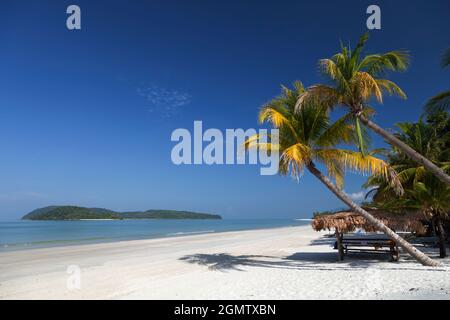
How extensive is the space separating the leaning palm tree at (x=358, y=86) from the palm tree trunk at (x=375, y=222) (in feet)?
5.06

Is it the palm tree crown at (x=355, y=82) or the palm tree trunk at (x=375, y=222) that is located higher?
the palm tree crown at (x=355, y=82)

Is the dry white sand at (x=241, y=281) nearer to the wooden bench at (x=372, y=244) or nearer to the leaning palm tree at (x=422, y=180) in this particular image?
the wooden bench at (x=372, y=244)

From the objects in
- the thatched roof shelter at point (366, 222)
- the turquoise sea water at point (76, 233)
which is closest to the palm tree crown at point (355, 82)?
the thatched roof shelter at point (366, 222)

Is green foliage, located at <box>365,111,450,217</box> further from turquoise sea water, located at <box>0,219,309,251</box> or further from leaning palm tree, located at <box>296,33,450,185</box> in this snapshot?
turquoise sea water, located at <box>0,219,309,251</box>

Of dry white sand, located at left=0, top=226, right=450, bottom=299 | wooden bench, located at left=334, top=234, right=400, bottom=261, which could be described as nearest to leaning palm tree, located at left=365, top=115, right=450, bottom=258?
wooden bench, located at left=334, top=234, right=400, bottom=261

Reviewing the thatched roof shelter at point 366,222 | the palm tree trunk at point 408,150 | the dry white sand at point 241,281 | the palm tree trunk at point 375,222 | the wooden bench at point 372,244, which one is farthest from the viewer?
the wooden bench at point 372,244

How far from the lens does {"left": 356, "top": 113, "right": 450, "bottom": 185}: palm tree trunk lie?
8.93 m

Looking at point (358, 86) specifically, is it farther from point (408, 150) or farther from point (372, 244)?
point (372, 244)

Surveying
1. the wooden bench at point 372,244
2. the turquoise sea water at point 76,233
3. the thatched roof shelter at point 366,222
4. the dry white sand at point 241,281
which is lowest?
the turquoise sea water at point 76,233

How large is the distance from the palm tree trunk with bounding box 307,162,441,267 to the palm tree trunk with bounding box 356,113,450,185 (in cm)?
199

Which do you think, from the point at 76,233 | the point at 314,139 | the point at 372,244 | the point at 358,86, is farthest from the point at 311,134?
the point at 76,233

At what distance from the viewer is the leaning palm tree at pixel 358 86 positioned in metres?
9.27

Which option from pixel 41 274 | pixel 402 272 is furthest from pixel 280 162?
pixel 41 274
